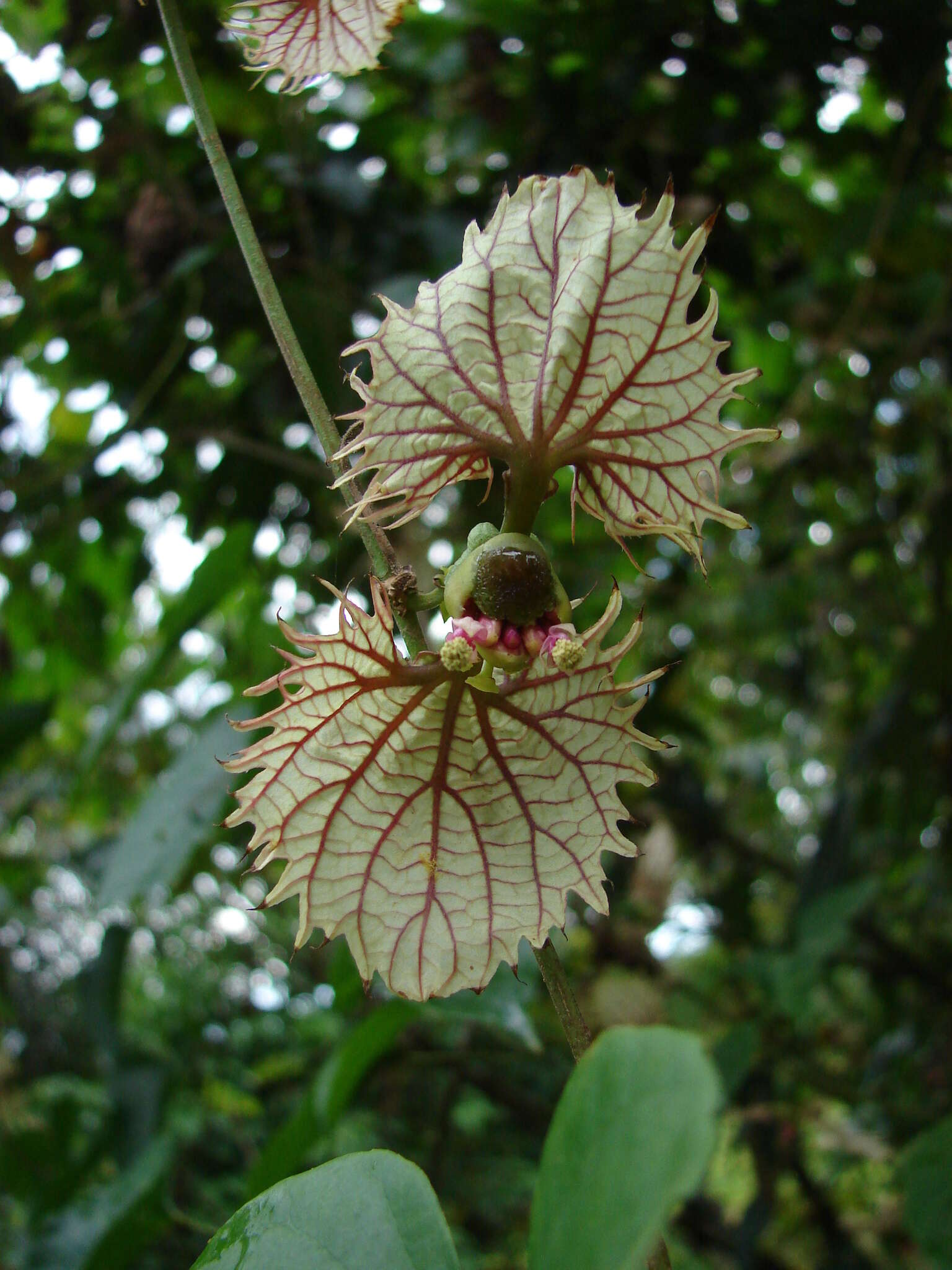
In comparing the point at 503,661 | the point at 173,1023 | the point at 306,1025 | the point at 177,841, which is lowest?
the point at 173,1023

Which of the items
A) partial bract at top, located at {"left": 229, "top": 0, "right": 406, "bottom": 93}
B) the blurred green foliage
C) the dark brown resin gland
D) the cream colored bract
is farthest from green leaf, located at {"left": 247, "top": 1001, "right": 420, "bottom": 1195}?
partial bract at top, located at {"left": 229, "top": 0, "right": 406, "bottom": 93}

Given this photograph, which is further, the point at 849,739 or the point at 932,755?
the point at 849,739

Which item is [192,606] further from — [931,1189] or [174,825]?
[931,1189]

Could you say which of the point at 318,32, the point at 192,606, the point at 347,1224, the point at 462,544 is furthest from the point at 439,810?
the point at 192,606

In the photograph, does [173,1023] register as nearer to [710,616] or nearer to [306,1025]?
[306,1025]

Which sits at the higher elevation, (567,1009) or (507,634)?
(507,634)

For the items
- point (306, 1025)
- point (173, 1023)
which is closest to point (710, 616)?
point (306, 1025)
